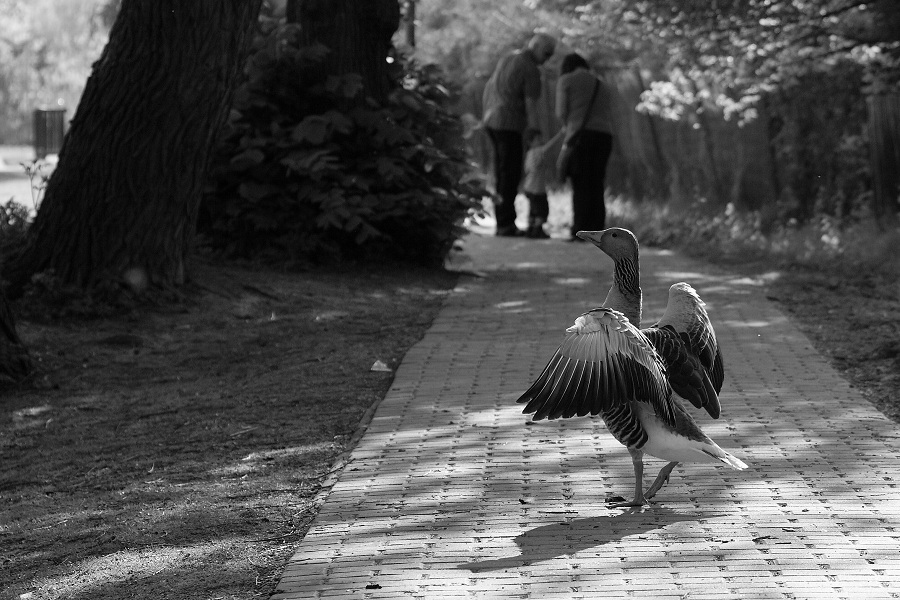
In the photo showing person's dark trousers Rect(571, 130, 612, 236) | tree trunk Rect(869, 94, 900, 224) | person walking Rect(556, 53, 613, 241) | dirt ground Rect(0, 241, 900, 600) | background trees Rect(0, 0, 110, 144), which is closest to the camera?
dirt ground Rect(0, 241, 900, 600)

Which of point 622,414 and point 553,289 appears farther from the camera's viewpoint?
point 553,289

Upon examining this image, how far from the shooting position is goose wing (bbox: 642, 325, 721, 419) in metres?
5.45

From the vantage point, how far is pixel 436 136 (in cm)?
1347

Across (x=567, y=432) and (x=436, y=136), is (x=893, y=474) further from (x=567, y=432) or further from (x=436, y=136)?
(x=436, y=136)

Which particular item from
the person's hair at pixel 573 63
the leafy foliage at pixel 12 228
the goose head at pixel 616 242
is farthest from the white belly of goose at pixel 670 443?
→ the person's hair at pixel 573 63

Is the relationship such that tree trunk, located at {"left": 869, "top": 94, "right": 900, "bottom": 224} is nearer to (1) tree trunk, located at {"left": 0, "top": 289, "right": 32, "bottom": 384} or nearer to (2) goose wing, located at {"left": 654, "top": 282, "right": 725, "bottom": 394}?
(2) goose wing, located at {"left": 654, "top": 282, "right": 725, "bottom": 394}

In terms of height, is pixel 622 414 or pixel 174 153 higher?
pixel 174 153

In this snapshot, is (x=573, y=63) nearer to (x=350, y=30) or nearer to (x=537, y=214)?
(x=537, y=214)

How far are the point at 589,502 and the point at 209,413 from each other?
A: 9.29ft

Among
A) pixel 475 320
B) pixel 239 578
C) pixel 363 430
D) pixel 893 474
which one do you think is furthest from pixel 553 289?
pixel 239 578

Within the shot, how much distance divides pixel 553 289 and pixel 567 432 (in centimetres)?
525

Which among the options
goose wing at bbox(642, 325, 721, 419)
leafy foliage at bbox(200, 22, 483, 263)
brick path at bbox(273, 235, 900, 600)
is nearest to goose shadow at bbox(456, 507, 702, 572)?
brick path at bbox(273, 235, 900, 600)

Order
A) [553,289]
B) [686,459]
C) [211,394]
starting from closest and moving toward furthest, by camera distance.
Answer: [686,459], [211,394], [553,289]

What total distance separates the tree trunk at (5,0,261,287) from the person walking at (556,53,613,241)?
7173mm
